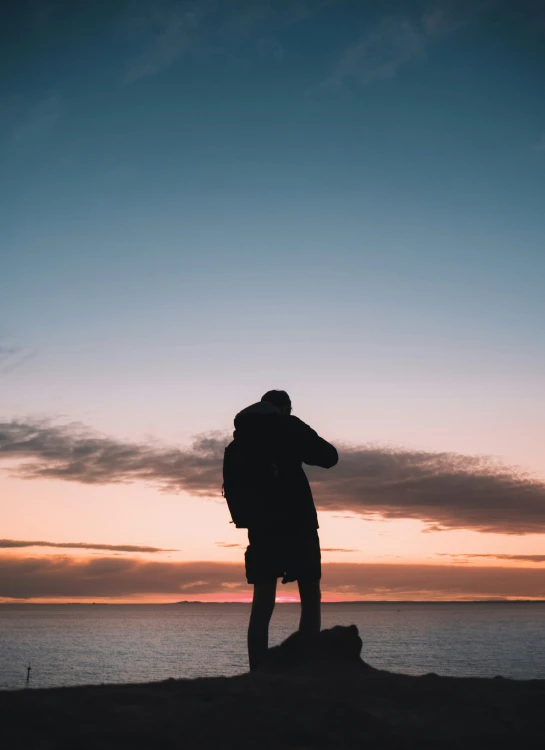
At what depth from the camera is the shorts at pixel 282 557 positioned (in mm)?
5676

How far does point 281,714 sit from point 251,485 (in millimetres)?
2415

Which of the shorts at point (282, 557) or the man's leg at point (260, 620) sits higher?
the shorts at point (282, 557)

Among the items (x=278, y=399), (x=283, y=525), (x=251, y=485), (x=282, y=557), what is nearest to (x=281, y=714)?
(x=282, y=557)

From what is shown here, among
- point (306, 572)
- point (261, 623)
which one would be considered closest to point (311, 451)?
point (306, 572)

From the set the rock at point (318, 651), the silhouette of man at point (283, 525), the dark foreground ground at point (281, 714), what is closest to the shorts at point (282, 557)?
the silhouette of man at point (283, 525)

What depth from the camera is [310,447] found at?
5.80m

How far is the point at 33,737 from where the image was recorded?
3070 millimetres

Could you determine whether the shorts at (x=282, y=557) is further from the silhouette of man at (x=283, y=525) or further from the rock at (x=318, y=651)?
the rock at (x=318, y=651)

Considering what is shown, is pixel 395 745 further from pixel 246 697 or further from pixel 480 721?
pixel 246 697

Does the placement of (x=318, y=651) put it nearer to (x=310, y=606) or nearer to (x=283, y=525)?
(x=310, y=606)

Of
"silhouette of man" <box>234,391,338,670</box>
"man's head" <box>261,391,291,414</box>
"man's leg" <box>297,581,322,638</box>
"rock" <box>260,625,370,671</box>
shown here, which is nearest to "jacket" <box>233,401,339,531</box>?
"silhouette of man" <box>234,391,338,670</box>

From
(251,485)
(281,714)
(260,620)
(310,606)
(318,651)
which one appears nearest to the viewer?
(281,714)

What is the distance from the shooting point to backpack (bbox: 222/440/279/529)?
229 inches

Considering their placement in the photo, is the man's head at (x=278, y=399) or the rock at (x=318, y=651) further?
the man's head at (x=278, y=399)
